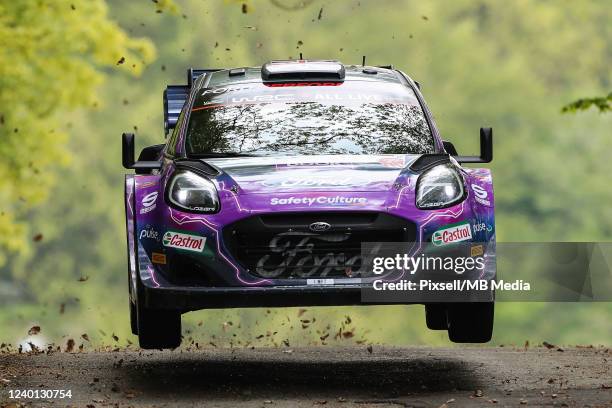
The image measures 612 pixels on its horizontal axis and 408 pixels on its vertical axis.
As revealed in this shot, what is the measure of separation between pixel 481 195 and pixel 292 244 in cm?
146

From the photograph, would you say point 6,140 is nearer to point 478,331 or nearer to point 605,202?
point 478,331

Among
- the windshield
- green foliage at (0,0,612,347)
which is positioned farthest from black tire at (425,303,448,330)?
green foliage at (0,0,612,347)

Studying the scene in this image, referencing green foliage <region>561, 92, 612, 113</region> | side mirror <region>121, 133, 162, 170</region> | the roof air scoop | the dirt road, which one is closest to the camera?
green foliage <region>561, 92, 612, 113</region>

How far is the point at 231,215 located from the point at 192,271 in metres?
0.44

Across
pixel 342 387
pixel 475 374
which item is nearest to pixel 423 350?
pixel 475 374

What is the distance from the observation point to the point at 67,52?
79.6 feet

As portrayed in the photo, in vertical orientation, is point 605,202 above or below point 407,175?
below

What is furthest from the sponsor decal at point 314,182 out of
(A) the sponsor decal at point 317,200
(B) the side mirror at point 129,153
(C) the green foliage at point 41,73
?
(C) the green foliage at point 41,73

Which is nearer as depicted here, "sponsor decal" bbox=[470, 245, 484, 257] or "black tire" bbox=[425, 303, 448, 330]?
"sponsor decal" bbox=[470, 245, 484, 257]

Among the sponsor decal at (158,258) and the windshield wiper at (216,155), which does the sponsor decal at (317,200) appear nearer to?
the sponsor decal at (158,258)

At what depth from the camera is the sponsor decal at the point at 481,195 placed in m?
9.64

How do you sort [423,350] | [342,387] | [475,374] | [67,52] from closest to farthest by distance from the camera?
1. [342,387]
2. [475,374]
3. [423,350]
4. [67,52]

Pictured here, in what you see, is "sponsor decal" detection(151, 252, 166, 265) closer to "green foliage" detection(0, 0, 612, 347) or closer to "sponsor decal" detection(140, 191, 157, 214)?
"sponsor decal" detection(140, 191, 157, 214)

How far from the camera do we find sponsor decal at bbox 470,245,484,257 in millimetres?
9320
